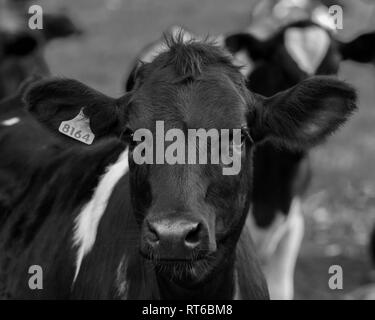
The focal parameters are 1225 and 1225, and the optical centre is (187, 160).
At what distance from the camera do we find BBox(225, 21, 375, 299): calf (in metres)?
7.89

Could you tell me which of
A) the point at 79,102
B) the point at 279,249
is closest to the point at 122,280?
the point at 79,102

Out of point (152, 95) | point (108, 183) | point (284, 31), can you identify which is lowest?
point (108, 183)

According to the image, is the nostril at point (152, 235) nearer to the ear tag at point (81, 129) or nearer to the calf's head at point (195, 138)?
the calf's head at point (195, 138)

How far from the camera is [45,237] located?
5.45 metres

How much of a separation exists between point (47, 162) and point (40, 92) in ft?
3.39

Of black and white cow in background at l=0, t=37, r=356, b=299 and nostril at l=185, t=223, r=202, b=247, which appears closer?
nostril at l=185, t=223, r=202, b=247

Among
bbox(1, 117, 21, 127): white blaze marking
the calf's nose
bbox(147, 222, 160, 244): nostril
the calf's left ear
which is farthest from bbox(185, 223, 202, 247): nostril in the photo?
bbox(1, 117, 21, 127): white blaze marking

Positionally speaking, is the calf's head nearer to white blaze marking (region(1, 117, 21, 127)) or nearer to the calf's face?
the calf's face

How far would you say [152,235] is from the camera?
412 cm

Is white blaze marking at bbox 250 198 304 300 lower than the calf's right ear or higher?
lower

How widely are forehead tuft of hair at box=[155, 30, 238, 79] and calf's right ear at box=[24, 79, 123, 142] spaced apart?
0.28 m

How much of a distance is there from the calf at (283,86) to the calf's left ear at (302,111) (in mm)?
3024
